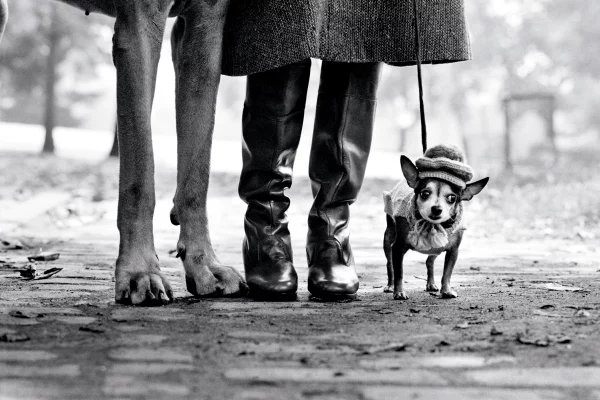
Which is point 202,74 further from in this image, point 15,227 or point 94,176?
point 94,176

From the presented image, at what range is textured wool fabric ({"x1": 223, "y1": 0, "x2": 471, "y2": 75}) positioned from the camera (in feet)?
10.2

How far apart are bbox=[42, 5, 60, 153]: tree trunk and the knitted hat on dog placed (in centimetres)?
1730

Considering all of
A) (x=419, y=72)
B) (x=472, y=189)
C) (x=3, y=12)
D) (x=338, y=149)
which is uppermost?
(x=3, y=12)

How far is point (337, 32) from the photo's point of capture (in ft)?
10.4

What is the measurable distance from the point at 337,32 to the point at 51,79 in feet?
61.8

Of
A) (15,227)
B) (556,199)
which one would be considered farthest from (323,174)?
(556,199)

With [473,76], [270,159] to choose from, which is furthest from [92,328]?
[473,76]

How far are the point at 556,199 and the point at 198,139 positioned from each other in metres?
6.57

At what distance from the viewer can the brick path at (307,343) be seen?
73.4 inches

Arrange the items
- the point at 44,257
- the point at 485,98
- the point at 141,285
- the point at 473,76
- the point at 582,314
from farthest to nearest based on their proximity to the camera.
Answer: the point at 485,98 → the point at 473,76 → the point at 44,257 → the point at 141,285 → the point at 582,314

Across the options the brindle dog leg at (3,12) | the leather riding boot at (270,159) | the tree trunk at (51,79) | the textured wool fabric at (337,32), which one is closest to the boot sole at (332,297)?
the leather riding boot at (270,159)

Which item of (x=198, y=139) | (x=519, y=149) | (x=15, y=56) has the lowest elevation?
(x=198, y=139)

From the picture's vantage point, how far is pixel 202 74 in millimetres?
3188

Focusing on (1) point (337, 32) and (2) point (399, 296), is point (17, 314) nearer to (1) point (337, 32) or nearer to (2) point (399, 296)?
(2) point (399, 296)
